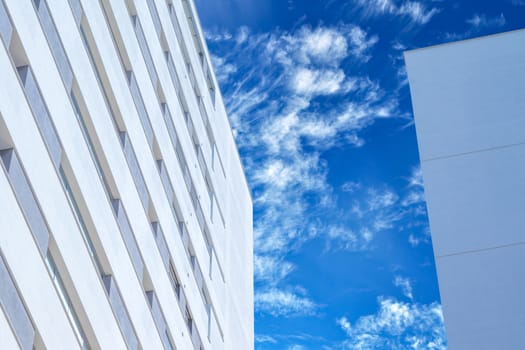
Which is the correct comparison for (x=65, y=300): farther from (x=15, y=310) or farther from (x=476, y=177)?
(x=476, y=177)

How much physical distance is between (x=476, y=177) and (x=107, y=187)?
1042 centimetres

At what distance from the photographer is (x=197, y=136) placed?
35.7 metres

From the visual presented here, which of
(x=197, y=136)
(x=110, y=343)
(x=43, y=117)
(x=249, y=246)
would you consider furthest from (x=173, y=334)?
(x=249, y=246)

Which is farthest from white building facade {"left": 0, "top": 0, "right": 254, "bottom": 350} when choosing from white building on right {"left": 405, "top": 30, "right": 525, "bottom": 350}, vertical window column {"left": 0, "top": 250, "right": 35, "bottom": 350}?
white building on right {"left": 405, "top": 30, "right": 525, "bottom": 350}

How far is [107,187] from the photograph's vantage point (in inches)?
873

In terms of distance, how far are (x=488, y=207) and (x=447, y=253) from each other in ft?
6.38

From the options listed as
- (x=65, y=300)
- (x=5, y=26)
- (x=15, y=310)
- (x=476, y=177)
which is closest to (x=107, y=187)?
(x=65, y=300)

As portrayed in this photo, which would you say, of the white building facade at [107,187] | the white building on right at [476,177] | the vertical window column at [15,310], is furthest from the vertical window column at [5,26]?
the white building on right at [476,177]

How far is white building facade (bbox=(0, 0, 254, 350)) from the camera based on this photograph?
52.9ft

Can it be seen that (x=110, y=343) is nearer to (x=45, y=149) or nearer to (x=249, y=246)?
(x=45, y=149)

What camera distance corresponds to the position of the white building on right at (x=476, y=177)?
20625 mm

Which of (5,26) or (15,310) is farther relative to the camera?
(5,26)

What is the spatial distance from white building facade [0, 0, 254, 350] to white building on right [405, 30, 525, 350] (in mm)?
8499

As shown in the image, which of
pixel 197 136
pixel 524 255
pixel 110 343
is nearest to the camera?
pixel 110 343
